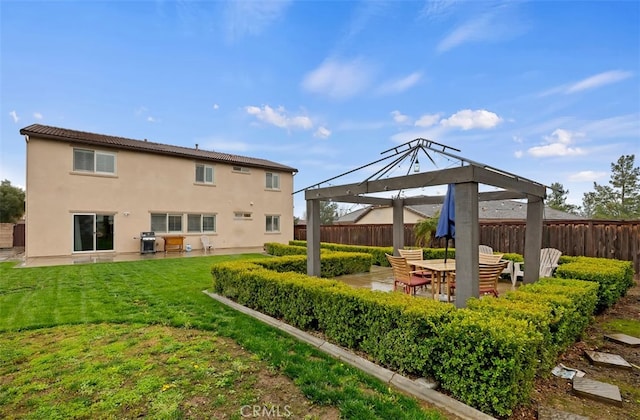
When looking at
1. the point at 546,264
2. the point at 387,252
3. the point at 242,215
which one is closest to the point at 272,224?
the point at 242,215

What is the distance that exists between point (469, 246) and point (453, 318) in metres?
1.21

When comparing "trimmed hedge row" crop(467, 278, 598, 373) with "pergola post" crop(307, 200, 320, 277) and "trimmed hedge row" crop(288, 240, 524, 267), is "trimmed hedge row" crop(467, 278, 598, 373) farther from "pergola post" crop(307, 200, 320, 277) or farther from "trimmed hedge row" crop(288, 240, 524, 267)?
"trimmed hedge row" crop(288, 240, 524, 267)

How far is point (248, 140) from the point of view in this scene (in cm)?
2205

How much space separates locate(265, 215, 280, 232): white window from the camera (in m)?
20.2

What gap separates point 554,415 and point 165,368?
12.2 feet

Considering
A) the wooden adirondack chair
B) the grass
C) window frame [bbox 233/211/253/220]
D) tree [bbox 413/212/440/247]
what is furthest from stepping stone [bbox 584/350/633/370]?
window frame [bbox 233/211/253/220]

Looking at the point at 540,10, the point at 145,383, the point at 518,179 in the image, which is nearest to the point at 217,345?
the point at 145,383

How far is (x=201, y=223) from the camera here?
688 inches

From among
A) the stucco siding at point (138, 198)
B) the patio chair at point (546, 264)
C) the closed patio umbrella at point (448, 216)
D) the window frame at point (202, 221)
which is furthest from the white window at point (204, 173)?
the patio chair at point (546, 264)

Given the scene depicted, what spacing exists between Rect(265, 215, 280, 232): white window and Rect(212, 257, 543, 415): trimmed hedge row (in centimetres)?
1564

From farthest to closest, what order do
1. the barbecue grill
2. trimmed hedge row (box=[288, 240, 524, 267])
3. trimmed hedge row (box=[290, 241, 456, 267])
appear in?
1. the barbecue grill
2. trimmed hedge row (box=[290, 241, 456, 267])
3. trimmed hedge row (box=[288, 240, 524, 267])

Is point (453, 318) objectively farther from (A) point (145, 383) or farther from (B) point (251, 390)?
(A) point (145, 383)

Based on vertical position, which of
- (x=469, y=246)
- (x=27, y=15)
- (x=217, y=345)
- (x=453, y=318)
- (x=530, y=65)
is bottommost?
(x=217, y=345)

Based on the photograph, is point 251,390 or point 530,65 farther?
point 530,65
